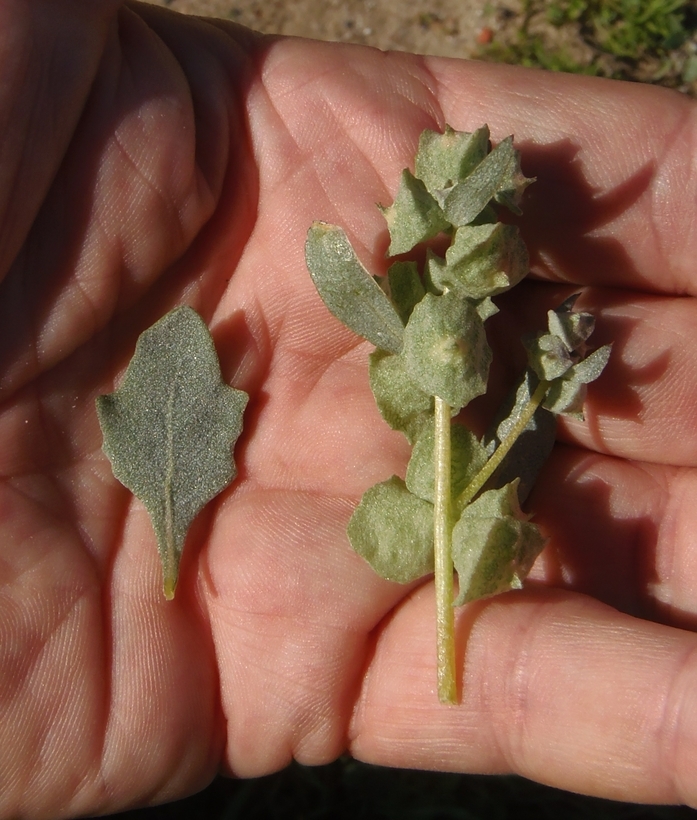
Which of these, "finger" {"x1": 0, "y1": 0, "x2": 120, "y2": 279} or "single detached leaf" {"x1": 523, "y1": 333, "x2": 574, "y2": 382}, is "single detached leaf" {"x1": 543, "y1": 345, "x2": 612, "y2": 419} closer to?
"single detached leaf" {"x1": 523, "y1": 333, "x2": 574, "y2": 382}

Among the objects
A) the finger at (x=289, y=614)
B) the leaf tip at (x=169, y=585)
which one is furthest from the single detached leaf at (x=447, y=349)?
the leaf tip at (x=169, y=585)

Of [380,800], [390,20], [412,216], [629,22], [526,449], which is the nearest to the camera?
[412,216]

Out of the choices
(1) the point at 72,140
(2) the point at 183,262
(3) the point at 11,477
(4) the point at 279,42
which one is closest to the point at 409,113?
(4) the point at 279,42

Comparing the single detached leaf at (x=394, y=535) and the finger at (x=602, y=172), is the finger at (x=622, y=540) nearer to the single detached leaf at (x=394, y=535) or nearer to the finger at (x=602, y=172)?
the single detached leaf at (x=394, y=535)

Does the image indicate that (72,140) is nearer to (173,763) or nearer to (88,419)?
(88,419)

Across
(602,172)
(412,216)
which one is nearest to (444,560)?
(412,216)

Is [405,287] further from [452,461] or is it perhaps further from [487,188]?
[452,461]
